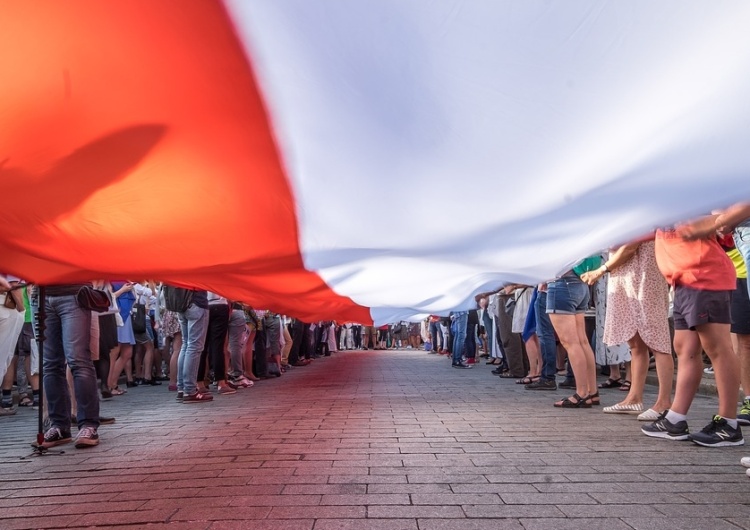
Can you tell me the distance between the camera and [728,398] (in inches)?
150

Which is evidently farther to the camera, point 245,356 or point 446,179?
point 245,356

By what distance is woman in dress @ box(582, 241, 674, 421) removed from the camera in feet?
16.0

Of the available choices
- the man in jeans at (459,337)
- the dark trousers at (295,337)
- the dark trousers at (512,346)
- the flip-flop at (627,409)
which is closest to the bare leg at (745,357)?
the flip-flop at (627,409)

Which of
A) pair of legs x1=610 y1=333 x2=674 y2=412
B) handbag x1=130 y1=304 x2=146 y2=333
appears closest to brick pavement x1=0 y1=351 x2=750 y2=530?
pair of legs x1=610 y1=333 x2=674 y2=412

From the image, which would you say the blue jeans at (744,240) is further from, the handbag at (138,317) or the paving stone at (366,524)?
the handbag at (138,317)

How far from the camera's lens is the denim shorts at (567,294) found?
5.89 meters

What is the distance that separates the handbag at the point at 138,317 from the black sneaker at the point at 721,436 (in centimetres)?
804

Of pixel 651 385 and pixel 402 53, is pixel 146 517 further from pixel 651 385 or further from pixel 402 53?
pixel 651 385

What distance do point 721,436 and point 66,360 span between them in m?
4.86

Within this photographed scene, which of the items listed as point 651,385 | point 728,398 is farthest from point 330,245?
point 651,385

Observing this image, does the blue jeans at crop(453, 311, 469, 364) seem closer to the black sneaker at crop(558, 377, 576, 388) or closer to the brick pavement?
the black sneaker at crop(558, 377, 576, 388)

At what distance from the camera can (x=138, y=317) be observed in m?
9.36

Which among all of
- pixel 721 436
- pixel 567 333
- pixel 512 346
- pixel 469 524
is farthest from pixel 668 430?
pixel 512 346

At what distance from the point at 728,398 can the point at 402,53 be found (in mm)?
3245
